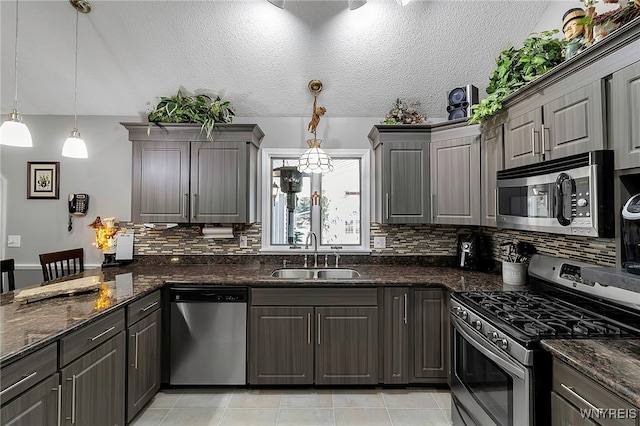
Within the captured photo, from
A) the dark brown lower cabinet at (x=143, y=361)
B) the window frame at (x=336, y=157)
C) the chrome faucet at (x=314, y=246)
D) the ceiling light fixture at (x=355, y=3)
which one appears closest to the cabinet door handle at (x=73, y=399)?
the dark brown lower cabinet at (x=143, y=361)

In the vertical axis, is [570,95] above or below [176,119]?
below

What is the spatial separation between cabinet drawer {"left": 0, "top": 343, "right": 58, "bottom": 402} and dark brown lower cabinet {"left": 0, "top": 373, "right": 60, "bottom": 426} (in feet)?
0.09

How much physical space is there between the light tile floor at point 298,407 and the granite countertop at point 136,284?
2.89 feet

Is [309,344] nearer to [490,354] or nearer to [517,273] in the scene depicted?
[490,354]

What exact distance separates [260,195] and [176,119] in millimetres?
1036

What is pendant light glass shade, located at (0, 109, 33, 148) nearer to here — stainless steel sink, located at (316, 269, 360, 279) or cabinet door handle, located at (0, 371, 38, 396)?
cabinet door handle, located at (0, 371, 38, 396)

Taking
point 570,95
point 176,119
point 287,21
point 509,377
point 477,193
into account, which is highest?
point 287,21

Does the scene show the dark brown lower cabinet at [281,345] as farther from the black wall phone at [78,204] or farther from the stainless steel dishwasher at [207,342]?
the black wall phone at [78,204]

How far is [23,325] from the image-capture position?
1449 mm

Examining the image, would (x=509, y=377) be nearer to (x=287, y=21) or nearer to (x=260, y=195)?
(x=260, y=195)

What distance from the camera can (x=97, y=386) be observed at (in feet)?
5.51

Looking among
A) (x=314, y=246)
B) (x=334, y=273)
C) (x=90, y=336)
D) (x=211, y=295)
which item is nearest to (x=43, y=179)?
(x=211, y=295)

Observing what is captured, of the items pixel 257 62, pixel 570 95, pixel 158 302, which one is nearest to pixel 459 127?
pixel 570 95

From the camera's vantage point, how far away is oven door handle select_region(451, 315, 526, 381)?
1351mm
